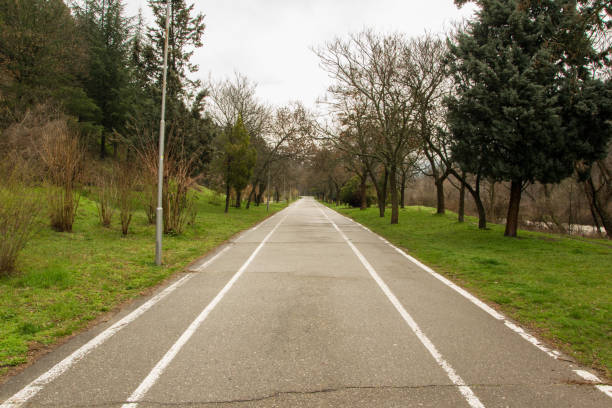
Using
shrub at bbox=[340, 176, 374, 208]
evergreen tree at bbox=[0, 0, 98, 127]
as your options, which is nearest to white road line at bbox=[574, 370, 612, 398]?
evergreen tree at bbox=[0, 0, 98, 127]

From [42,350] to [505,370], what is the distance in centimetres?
515

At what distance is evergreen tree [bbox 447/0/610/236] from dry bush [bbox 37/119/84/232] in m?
13.8

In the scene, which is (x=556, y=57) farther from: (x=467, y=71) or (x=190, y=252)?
(x=190, y=252)

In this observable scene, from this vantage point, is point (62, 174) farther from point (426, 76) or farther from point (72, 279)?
point (426, 76)

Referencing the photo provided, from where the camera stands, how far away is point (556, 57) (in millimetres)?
12586

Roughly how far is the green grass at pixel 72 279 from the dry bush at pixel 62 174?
62 centimetres

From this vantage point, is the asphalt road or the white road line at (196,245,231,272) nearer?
the asphalt road

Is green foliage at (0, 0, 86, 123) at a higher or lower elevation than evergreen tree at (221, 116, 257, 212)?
higher

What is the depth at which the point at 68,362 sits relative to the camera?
12.6 feet

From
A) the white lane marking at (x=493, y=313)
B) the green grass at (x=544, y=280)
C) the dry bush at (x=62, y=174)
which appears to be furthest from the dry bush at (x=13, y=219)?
the green grass at (x=544, y=280)

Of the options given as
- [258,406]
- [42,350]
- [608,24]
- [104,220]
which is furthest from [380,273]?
[104,220]

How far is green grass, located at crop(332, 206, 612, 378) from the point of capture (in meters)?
4.77

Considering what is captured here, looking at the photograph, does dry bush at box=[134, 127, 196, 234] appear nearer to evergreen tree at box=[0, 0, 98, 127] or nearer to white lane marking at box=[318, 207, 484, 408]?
white lane marking at box=[318, 207, 484, 408]

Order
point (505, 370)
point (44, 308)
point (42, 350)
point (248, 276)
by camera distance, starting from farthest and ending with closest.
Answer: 1. point (248, 276)
2. point (44, 308)
3. point (42, 350)
4. point (505, 370)
